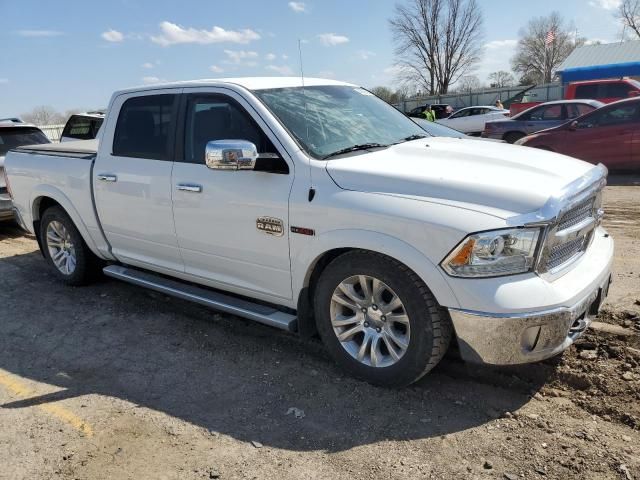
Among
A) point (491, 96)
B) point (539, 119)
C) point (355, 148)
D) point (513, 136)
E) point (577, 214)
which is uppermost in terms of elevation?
point (491, 96)

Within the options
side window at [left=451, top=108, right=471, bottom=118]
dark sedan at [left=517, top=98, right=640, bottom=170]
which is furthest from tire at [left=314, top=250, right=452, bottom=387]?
side window at [left=451, top=108, right=471, bottom=118]

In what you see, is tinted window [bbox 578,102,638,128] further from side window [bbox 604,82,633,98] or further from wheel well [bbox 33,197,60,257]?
wheel well [bbox 33,197,60,257]

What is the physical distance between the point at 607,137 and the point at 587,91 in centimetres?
788

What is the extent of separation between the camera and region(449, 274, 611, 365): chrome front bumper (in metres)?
2.88

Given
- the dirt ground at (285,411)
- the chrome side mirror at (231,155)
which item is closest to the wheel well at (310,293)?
the dirt ground at (285,411)

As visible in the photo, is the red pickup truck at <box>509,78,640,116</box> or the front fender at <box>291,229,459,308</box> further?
the red pickup truck at <box>509,78,640,116</box>

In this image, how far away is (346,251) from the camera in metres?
3.42

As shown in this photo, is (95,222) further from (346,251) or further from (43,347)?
(346,251)

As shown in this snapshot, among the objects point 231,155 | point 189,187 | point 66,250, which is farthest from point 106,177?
point 231,155

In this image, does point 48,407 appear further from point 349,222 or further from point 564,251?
point 564,251

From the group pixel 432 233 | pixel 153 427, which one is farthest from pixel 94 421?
pixel 432 233

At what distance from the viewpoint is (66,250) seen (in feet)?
18.9

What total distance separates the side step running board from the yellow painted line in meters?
1.18

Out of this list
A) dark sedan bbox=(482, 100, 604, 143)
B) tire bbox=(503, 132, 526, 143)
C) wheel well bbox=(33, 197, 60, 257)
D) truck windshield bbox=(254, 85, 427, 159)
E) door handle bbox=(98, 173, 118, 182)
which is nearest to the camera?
truck windshield bbox=(254, 85, 427, 159)
